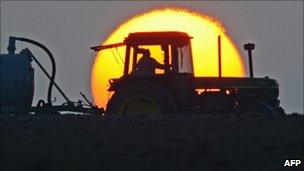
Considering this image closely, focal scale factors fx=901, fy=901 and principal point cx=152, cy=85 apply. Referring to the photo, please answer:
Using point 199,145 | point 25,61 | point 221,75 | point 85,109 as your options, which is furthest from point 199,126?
point 25,61

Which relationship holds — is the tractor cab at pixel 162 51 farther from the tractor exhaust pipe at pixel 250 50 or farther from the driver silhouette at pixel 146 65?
the tractor exhaust pipe at pixel 250 50

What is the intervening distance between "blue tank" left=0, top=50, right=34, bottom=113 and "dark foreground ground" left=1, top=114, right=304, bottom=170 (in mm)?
6641

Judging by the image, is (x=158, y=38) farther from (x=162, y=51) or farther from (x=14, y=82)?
(x=14, y=82)

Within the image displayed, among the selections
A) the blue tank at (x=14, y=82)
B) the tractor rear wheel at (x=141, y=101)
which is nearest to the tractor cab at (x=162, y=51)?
the tractor rear wheel at (x=141, y=101)

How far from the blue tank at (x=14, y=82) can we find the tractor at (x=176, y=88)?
13.8ft

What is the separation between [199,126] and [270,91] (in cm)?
560

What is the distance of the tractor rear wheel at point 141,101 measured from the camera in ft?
83.5

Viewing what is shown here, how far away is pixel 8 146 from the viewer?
2025cm

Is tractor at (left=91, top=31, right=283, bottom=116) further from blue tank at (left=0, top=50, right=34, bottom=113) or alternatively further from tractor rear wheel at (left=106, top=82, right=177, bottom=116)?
blue tank at (left=0, top=50, right=34, bottom=113)

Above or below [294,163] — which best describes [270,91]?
above

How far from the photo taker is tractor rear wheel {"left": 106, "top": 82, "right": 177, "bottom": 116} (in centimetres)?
2545

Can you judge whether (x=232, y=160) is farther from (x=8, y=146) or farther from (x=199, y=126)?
(x=8, y=146)

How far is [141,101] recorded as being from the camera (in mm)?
Answer: 25734

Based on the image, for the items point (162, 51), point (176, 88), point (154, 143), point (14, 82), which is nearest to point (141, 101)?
point (176, 88)
